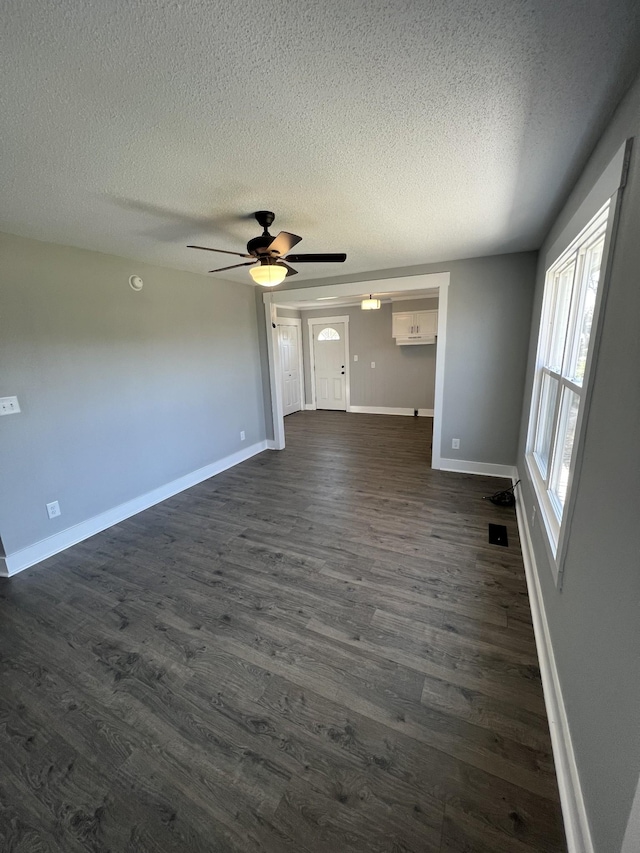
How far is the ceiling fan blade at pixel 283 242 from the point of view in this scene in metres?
2.07

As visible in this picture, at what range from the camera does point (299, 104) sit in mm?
1212

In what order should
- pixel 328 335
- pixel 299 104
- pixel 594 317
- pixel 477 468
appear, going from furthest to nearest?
pixel 328 335 → pixel 477 468 → pixel 594 317 → pixel 299 104

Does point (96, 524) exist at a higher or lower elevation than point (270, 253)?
lower

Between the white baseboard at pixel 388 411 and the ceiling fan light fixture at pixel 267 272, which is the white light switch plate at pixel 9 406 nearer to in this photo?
the ceiling fan light fixture at pixel 267 272

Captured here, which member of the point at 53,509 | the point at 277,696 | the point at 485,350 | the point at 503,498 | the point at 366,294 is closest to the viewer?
the point at 277,696

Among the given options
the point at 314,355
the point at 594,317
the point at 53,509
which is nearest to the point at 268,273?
the point at 594,317

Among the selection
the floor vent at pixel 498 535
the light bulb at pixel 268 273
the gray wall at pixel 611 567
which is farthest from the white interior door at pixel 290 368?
the gray wall at pixel 611 567

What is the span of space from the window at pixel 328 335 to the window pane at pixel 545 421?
5244mm

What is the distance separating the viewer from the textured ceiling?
0.90 metres

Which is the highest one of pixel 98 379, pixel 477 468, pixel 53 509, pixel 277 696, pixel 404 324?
pixel 404 324

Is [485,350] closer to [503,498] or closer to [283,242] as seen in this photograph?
[503,498]

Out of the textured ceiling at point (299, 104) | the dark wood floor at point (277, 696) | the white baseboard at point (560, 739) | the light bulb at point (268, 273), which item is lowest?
the dark wood floor at point (277, 696)

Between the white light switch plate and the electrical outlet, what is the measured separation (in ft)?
2.54

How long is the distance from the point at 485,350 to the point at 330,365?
4.39 metres
